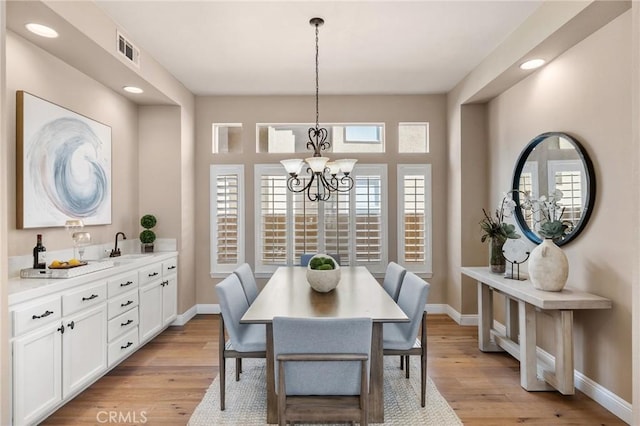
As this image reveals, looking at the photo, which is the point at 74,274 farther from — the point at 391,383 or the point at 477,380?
the point at 477,380

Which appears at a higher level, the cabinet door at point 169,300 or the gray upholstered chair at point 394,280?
the gray upholstered chair at point 394,280

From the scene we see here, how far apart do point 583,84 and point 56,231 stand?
4272mm

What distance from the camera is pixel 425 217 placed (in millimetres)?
5082

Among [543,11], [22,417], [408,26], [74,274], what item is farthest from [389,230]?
[22,417]

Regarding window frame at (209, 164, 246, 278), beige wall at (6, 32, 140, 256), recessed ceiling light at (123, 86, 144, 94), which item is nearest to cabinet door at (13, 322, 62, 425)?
beige wall at (6, 32, 140, 256)

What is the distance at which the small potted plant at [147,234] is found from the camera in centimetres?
434

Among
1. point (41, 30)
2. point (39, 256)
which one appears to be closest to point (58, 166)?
point (39, 256)

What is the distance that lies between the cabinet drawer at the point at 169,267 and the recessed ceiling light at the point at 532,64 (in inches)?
158

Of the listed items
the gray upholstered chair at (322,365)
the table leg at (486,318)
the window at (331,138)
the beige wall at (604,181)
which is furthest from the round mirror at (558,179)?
the gray upholstered chair at (322,365)

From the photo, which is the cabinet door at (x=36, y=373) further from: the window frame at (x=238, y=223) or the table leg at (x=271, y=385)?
the window frame at (x=238, y=223)

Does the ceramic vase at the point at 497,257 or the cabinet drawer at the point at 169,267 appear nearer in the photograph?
the ceramic vase at the point at 497,257

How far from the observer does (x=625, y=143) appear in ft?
8.24

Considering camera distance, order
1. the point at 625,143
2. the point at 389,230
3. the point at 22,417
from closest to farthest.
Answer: the point at 22,417
the point at 625,143
the point at 389,230

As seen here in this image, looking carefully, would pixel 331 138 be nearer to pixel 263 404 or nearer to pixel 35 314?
pixel 263 404
